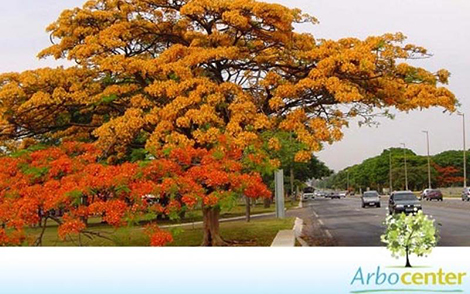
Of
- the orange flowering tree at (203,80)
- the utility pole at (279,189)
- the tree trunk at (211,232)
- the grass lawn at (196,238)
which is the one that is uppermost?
the orange flowering tree at (203,80)

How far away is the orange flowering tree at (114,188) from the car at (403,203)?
736 inches

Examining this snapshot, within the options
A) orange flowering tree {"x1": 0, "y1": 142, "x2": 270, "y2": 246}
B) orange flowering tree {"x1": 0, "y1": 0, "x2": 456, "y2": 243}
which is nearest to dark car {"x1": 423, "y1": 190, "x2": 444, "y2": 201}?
orange flowering tree {"x1": 0, "y1": 0, "x2": 456, "y2": 243}

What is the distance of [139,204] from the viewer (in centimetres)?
1468

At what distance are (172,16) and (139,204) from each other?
7.69 m

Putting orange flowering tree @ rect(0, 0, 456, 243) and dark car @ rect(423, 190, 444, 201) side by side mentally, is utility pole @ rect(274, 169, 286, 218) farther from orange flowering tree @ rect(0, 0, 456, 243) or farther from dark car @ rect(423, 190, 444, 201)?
dark car @ rect(423, 190, 444, 201)

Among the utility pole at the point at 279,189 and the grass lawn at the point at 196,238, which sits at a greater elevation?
the utility pole at the point at 279,189

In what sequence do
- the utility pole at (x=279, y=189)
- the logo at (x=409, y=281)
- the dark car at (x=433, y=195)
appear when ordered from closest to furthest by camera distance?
the logo at (x=409, y=281) → the utility pole at (x=279, y=189) → the dark car at (x=433, y=195)

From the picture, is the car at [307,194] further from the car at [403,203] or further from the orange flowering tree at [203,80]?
the orange flowering tree at [203,80]

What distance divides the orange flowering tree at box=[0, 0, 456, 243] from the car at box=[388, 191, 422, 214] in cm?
1435

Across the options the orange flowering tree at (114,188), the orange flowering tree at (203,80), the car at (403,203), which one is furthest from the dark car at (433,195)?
the orange flowering tree at (114,188)

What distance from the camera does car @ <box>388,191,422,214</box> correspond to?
3341 cm

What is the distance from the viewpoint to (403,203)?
33.9m

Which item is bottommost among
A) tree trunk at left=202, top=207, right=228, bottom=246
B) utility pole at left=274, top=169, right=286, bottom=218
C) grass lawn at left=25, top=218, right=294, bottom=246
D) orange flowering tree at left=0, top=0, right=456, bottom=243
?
grass lawn at left=25, top=218, right=294, bottom=246

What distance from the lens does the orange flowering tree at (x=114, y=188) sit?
47.8 feet
